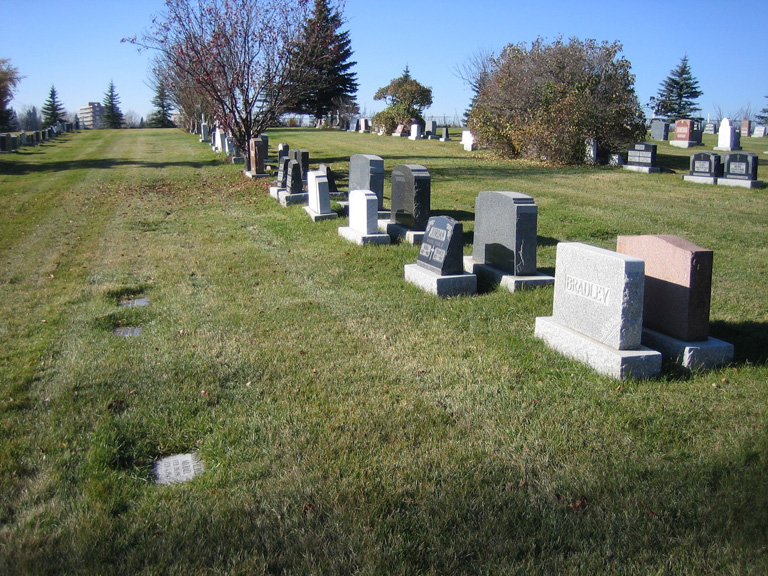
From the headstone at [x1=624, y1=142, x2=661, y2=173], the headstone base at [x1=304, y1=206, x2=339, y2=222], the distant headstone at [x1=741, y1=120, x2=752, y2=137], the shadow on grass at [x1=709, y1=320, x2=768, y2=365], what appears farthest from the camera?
the distant headstone at [x1=741, y1=120, x2=752, y2=137]

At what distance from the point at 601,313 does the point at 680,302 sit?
637 millimetres

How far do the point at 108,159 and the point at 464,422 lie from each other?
2947 centimetres

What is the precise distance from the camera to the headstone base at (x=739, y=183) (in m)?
17.5

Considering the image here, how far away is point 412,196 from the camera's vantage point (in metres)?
10.4

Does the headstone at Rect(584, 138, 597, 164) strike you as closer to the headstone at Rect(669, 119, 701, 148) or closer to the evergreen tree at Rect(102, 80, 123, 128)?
the headstone at Rect(669, 119, 701, 148)

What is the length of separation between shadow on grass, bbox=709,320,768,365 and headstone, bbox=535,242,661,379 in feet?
3.16

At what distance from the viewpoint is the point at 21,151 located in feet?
109

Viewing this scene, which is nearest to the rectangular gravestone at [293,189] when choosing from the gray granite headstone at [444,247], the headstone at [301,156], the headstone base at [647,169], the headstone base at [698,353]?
the headstone at [301,156]

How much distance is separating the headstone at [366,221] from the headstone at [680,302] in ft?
17.6

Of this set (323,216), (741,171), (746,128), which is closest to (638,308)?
(323,216)

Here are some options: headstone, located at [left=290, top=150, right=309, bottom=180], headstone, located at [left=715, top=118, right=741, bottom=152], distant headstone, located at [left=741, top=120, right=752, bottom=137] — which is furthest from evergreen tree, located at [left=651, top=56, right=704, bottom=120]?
headstone, located at [left=290, top=150, right=309, bottom=180]

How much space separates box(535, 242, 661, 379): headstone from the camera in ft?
16.0

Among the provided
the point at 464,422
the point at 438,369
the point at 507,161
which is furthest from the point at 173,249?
the point at 507,161

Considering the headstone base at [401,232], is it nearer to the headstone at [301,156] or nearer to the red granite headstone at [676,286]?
the red granite headstone at [676,286]
